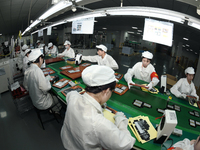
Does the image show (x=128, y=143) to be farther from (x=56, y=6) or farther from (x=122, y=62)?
(x=122, y=62)

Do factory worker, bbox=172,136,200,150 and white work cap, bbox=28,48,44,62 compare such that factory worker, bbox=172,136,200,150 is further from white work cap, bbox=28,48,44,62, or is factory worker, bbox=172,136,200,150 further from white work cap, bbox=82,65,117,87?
white work cap, bbox=28,48,44,62

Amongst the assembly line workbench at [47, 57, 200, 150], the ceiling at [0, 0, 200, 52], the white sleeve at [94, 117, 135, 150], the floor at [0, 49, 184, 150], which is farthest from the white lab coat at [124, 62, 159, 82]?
the floor at [0, 49, 184, 150]

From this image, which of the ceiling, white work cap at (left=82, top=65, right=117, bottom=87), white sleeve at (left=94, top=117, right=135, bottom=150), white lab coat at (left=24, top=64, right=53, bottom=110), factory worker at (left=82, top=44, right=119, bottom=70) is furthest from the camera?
factory worker at (left=82, top=44, right=119, bottom=70)

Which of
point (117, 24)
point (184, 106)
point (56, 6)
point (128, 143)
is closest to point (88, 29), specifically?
point (56, 6)

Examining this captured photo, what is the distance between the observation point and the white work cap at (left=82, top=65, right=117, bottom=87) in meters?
0.93

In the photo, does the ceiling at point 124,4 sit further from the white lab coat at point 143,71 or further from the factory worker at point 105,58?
the white lab coat at point 143,71

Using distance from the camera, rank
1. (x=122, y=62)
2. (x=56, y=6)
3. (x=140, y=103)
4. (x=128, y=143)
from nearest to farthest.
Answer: (x=128, y=143), (x=140, y=103), (x=56, y=6), (x=122, y=62)

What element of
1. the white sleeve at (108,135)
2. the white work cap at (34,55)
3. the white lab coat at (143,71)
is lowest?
the white sleeve at (108,135)

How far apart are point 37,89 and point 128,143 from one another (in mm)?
1910

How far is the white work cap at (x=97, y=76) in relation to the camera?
A: 0.93 m

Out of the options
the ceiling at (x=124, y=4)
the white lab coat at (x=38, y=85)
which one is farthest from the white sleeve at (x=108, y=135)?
the ceiling at (x=124, y=4)

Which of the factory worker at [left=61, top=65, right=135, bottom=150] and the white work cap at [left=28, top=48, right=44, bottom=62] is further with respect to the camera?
the white work cap at [left=28, top=48, right=44, bottom=62]

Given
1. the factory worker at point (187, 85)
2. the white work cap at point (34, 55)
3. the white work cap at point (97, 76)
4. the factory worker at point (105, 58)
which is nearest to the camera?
the white work cap at point (97, 76)

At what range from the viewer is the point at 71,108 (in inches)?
36.0
